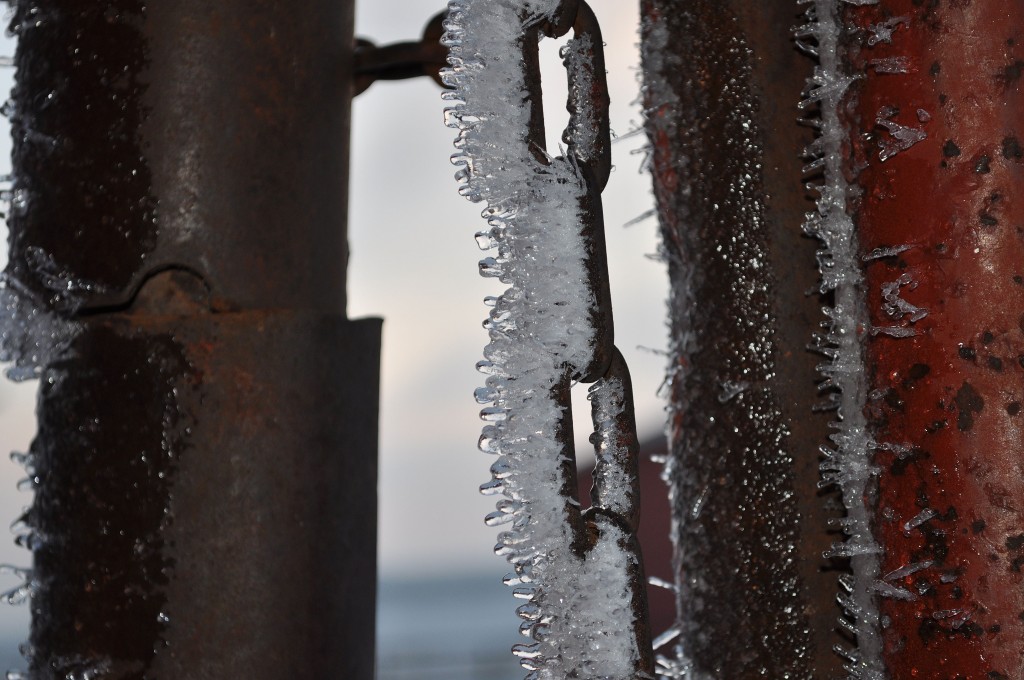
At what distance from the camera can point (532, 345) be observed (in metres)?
0.73

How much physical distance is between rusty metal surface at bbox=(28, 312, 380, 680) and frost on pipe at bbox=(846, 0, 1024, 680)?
19.5 inches

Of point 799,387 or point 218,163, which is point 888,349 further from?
point 218,163

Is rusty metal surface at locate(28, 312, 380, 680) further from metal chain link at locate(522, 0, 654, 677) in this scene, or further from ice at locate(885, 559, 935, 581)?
ice at locate(885, 559, 935, 581)

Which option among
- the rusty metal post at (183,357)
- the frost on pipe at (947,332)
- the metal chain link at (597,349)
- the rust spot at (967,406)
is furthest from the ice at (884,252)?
the rusty metal post at (183,357)

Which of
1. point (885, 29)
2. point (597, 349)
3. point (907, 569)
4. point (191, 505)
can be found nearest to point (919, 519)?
point (907, 569)

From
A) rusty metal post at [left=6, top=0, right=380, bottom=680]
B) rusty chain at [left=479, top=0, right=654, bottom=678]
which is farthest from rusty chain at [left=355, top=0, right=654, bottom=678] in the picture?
rusty metal post at [left=6, top=0, right=380, bottom=680]

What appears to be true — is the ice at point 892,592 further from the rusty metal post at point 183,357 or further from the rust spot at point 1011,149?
the rusty metal post at point 183,357

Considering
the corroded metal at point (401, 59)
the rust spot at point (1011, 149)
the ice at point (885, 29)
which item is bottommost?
the rust spot at point (1011, 149)

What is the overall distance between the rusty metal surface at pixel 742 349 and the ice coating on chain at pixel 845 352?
0.04 meters

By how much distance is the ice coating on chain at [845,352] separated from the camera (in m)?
0.78

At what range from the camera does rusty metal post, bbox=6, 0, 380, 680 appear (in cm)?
87

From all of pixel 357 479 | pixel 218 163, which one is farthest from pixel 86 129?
pixel 357 479

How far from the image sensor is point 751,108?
0.91 m

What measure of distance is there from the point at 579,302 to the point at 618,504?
152 mm
